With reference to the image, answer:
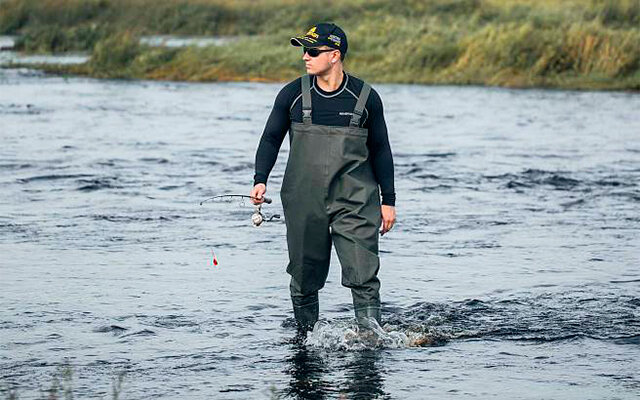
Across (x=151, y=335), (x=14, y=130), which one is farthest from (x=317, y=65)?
(x=14, y=130)

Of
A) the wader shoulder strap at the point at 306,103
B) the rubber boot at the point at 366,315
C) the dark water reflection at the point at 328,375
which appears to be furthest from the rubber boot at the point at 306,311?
the wader shoulder strap at the point at 306,103

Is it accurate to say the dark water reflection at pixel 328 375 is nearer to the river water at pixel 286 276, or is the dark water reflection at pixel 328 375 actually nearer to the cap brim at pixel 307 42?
the river water at pixel 286 276

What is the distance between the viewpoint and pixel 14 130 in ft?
69.8

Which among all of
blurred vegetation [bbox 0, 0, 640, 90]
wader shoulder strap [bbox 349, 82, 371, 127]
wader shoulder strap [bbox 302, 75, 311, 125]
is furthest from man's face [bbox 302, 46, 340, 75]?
blurred vegetation [bbox 0, 0, 640, 90]

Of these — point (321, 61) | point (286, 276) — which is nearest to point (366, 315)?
point (321, 61)

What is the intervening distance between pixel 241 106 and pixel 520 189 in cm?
1210

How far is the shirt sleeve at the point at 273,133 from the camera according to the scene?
7.65 metres

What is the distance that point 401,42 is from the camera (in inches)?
1374

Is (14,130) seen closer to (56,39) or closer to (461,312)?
(461,312)

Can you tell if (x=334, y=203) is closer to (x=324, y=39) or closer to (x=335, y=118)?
(x=335, y=118)

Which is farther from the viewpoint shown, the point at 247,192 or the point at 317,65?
the point at 247,192

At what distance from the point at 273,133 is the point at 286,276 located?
279 centimetres

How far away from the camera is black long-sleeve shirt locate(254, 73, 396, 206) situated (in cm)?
757

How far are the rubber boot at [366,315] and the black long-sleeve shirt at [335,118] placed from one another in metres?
0.59
